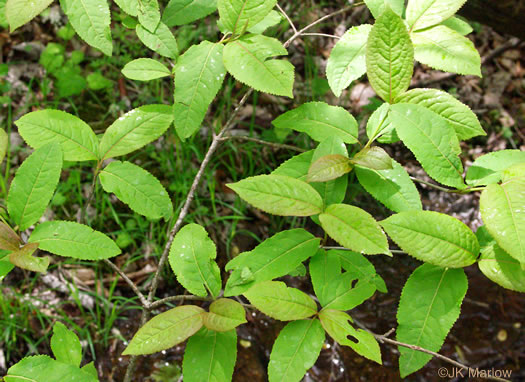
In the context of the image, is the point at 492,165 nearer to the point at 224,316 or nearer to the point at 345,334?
the point at 345,334

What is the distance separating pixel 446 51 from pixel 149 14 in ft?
2.66

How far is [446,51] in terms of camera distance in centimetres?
115

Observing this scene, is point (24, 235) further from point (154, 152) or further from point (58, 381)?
point (58, 381)

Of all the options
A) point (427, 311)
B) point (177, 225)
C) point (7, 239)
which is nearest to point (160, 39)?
point (177, 225)

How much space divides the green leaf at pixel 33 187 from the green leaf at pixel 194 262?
34 centimetres

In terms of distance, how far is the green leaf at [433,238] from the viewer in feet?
3.09

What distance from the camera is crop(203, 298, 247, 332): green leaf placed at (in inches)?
38.1

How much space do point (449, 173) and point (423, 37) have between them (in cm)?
39

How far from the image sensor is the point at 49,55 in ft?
10.2

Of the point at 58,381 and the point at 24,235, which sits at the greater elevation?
the point at 58,381

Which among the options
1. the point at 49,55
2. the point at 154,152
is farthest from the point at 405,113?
the point at 49,55

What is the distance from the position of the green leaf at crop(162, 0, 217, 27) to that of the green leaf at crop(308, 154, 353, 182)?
558 millimetres

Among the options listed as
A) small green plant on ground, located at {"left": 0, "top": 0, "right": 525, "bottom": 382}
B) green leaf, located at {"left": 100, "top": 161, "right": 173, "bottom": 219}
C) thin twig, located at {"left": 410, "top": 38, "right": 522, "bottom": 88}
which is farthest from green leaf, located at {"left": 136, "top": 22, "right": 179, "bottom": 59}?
thin twig, located at {"left": 410, "top": 38, "right": 522, "bottom": 88}

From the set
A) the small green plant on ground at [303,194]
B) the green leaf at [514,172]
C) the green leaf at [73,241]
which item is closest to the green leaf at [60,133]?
the small green plant on ground at [303,194]
